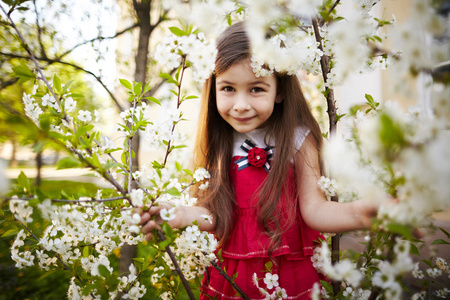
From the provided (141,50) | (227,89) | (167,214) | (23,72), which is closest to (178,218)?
(167,214)

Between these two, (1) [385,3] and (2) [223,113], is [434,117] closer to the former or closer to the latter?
(2) [223,113]

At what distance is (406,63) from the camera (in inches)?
21.3

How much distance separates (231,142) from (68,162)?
120 centimetres

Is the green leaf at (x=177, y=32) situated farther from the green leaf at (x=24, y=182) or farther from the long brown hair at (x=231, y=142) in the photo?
the green leaf at (x=24, y=182)

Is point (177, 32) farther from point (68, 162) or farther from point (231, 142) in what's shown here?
point (231, 142)

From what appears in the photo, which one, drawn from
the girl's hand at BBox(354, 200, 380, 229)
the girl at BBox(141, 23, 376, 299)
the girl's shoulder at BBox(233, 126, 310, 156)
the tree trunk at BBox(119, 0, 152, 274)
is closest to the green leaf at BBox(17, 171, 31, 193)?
the girl at BBox(141, 23, 376, 299)

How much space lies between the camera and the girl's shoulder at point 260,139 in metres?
1.70

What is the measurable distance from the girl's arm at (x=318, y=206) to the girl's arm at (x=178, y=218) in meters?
0.47

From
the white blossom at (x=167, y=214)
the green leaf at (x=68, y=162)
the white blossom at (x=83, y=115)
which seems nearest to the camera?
the green leaf at (x=68, y=162)

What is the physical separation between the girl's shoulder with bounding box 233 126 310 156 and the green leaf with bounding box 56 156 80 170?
112 centimetres

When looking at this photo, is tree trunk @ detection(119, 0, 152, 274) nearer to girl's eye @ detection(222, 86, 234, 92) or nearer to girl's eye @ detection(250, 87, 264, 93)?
girl's eye @ detection(222, 86, 234, 92)

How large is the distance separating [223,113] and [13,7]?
952mm

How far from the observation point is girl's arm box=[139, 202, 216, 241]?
98 centimetres

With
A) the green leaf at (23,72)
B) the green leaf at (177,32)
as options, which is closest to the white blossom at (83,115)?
the green leaf at (23,72)
